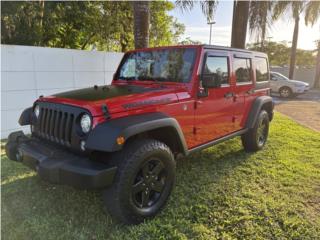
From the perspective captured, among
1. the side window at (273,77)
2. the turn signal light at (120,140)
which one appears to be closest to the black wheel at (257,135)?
the turn signal light at (120,140)

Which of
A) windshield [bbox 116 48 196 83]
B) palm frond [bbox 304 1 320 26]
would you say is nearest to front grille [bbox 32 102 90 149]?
windshield [bbox 116 48 196 83]

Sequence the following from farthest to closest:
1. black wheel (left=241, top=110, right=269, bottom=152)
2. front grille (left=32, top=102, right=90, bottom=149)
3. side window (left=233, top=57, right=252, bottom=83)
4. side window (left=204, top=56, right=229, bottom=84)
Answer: black wheel (left=241, top=110, right=269, bottom=152) < side window (left=233, top=57, right=252, bottom=83) < side window (left=204, top=56, right=229, bottom=84) < front grille (left=32, top=102, right=90, bottom=149)

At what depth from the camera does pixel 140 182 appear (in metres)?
2.84

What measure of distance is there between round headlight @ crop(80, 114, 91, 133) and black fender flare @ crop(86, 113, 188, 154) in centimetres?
13

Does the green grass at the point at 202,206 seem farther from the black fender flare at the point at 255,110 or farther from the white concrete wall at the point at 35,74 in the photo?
the white concrete wall at the point at 35,74

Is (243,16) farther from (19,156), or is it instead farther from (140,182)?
(19,156)

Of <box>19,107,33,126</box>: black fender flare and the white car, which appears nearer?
<box>19,107,33,126</box>: black fender flare

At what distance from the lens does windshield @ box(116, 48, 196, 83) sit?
3598 mm

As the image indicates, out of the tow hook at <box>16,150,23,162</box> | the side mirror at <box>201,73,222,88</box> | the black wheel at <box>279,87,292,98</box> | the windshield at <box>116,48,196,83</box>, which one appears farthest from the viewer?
the black wheel at <box>279,87,292,98</box>

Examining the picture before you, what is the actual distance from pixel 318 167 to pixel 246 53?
2.29 m

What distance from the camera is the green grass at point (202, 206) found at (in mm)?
2756

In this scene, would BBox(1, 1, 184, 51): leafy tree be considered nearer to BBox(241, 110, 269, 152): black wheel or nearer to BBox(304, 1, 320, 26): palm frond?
BBox(241, 110, 269, 152): black wheel

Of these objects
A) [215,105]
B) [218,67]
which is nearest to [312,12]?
[218,67]

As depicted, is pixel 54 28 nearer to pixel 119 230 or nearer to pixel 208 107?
pixel 208 107
